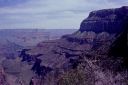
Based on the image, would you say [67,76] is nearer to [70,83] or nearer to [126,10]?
[70,83]

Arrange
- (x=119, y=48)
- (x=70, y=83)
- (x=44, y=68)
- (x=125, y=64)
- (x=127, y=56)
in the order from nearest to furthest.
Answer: (x=70, y=83), (x=125, y=64), (x=127, y=56), (x=119, y=48), (x=44, y=68)

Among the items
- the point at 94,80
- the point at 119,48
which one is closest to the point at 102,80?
the point at 94,80

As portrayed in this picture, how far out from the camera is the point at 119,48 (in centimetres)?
8269

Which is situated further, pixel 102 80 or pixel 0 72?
pixel 0 72

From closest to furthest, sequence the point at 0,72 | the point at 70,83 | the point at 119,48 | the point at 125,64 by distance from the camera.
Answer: the point at 70,83
the point at 125,64
the point at 119,48
the point at 0,72

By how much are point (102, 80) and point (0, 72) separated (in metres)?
111

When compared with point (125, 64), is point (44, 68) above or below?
below

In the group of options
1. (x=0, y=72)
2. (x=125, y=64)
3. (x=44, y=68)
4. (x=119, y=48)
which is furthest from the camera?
(x=44, y=68)

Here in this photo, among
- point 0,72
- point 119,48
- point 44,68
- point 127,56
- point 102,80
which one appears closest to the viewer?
point 102,80

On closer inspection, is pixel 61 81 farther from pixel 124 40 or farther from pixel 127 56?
pixel 124 40

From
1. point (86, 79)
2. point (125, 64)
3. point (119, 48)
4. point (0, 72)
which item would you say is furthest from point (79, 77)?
point (0, 72)

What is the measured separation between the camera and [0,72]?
490 ft

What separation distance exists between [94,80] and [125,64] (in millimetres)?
21296

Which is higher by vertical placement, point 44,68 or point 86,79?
point 86,79
